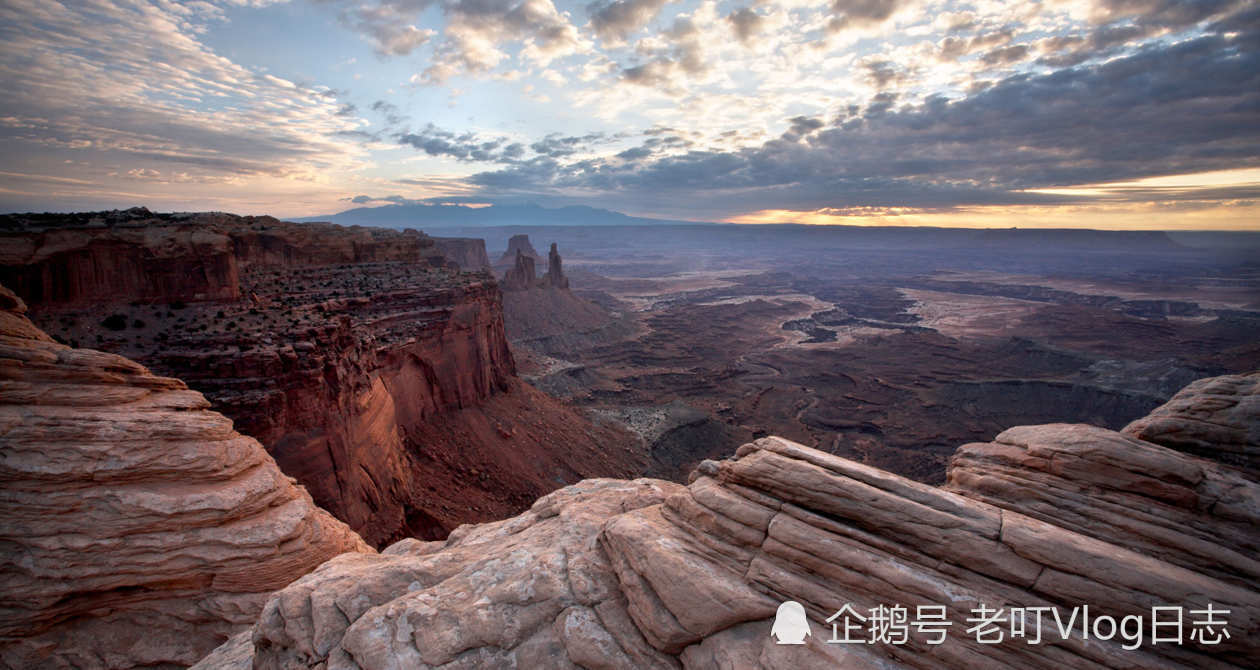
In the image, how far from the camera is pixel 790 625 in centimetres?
748

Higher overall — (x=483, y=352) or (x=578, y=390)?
(x=483, y=352)

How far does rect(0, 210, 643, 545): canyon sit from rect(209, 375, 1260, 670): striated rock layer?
414 inches

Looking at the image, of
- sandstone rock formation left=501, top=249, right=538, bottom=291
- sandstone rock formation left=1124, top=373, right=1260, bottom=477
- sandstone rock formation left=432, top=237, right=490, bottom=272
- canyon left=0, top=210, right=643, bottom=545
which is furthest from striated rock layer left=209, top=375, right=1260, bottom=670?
sandstone rock formation left=432, top=237, right=490, bottom=272

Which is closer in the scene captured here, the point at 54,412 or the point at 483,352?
the point at 54,412

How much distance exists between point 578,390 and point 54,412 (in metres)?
51.2

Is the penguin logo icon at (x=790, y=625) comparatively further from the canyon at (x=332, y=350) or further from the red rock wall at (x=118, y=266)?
the red rock wall at (x=118, y=266)

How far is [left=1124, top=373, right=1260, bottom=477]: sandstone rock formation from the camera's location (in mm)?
11109

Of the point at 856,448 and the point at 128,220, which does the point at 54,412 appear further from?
the point at 856,448

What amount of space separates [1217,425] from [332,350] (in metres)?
28.9

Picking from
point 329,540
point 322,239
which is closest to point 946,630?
point 329,540

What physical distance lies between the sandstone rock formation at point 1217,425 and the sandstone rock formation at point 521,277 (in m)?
90.3

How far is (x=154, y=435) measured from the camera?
12.0 m

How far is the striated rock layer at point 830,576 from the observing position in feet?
23.4

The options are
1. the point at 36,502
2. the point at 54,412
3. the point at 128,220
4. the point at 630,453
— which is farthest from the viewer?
the point at 630,453
